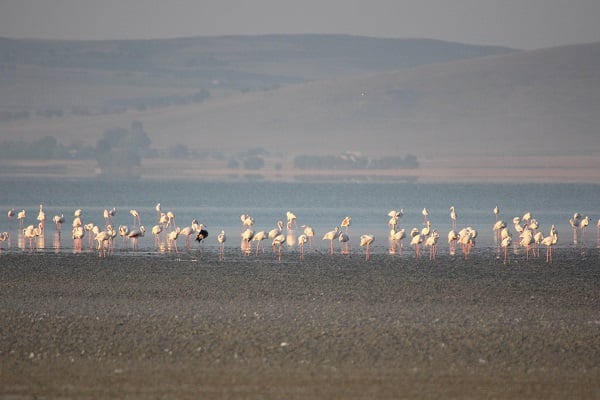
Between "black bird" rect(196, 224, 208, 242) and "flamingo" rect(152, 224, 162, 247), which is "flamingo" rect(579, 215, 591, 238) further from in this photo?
"flamingo" rect(152, 224, 162, 247)

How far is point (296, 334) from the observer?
15.1 m

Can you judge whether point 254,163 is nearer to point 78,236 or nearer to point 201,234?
point 201,234

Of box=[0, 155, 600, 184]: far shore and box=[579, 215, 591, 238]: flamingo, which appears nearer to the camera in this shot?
box=[579, 215, 591, 238]: flamingo

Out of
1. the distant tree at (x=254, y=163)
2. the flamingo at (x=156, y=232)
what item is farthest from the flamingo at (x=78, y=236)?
the distant tree at (x=254, y=163)

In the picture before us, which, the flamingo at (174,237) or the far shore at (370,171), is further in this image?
the far shore at (370,171)

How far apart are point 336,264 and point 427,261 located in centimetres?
198

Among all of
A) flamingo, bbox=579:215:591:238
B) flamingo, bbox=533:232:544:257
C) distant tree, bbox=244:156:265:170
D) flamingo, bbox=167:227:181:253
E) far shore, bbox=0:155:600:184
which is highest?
distant tree, bbox=244:156:265:170

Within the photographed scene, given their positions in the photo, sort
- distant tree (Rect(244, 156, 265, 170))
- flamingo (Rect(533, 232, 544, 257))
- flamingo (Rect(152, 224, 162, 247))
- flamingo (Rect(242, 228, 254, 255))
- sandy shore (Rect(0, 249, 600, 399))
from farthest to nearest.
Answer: distant tree (Rect(244, 156, 265, 170)), flamingo (Rect(152, 224, 162, 247)), flamingo (Rect(242, 228, 254, 255)), flamingo (Rect(533, 232, 544, 257)), sandy shore (Rect(0, 249, 600, 399))

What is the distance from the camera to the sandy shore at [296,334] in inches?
500

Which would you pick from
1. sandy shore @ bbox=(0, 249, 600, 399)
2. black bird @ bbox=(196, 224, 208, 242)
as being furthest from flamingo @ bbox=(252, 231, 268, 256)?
sandy shore @ bbox=(0, 249, 600, 399)

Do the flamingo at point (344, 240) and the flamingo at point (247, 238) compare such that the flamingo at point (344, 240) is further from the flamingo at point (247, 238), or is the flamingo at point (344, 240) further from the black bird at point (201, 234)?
the black bird at point (201, 234)

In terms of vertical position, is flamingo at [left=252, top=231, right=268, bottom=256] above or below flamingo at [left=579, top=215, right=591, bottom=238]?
below

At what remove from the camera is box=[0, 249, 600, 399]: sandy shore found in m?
12.7

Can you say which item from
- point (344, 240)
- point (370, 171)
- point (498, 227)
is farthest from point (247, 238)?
point (370, 171)
